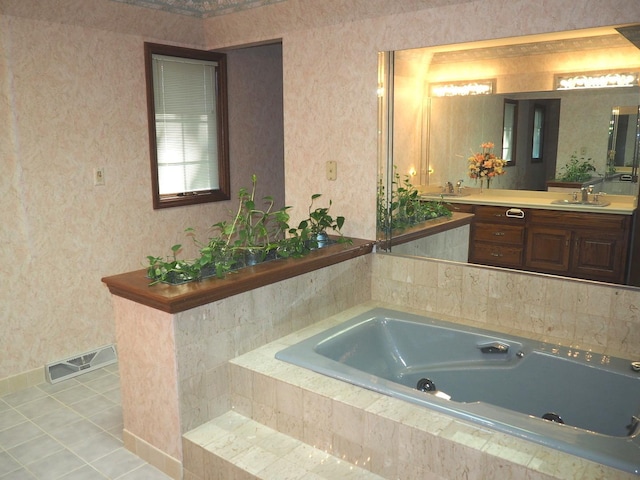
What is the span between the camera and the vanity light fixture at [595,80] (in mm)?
2373

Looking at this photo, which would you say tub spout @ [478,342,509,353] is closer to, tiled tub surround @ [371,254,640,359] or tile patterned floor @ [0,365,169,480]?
tiled tub surround @ [371,254,640,359]

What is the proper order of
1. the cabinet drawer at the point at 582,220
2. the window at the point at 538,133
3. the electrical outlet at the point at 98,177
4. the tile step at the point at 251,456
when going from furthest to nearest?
the electrical outlet at the point at 98,177 < the window at the point at 538,133 < the cabinet drawer at the point at 582,220 < the tile step at the point at 251,456

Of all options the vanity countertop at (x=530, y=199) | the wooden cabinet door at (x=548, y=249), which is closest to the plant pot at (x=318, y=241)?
the vanity countertop at (x=530, y=199)

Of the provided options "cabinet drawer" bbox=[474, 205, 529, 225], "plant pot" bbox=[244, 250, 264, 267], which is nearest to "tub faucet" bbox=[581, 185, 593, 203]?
"cabinet drawer" bbox=[474, 205, 529, 225]

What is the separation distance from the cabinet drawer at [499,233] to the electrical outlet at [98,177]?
2240 mm

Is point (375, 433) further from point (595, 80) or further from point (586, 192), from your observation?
point (595, 80)

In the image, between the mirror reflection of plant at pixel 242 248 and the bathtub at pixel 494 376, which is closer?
the bathtub at pixel 494 376

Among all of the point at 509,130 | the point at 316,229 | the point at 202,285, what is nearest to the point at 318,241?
the point at 316,229

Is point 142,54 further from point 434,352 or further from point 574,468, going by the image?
point 574,468

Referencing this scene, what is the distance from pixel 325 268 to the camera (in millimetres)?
2955

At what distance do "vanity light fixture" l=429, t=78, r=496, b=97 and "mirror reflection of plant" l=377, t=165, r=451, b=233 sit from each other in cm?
48

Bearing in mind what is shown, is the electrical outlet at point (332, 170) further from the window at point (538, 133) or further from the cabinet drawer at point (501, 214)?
the window at point (538, 133)

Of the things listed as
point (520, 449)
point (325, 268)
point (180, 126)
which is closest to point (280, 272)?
point (325, 268)

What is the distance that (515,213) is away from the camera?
2805 mm
